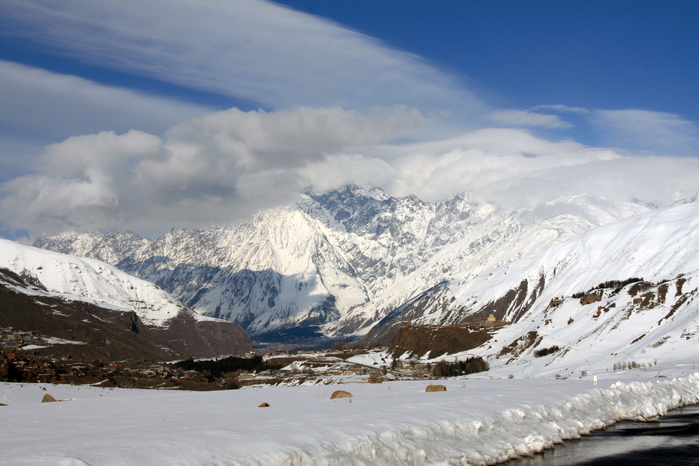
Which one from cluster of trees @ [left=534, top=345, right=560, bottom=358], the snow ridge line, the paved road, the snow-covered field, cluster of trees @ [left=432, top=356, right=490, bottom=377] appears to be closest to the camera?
the snow-covered field

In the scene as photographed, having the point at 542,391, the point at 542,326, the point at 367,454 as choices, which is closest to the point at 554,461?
the point at 367,454

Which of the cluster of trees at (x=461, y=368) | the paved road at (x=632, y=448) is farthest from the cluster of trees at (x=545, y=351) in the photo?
the paved road at (x=632, y=448)

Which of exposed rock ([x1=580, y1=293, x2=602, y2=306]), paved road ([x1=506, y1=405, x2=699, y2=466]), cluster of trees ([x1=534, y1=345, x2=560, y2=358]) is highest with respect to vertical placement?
→ exposed rock ([x1=580, y1=293, x2=602, y2=306])

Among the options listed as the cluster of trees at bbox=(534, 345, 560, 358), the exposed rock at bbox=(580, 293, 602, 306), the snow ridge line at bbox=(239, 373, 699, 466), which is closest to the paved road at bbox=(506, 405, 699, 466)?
the snow ridge line at bbox=(239, 373, 699, 466)

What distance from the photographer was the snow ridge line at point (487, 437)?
2055cm

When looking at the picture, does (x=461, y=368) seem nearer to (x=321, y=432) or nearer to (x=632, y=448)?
(x=632, y=448)

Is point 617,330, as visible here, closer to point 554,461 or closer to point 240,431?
point 554,461

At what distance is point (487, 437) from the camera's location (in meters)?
25.3

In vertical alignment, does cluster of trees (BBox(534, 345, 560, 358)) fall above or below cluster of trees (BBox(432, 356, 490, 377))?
above

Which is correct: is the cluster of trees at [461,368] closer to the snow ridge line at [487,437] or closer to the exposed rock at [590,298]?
the exposed rock at [590,298]

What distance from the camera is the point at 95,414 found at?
107ft

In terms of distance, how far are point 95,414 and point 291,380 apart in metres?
110

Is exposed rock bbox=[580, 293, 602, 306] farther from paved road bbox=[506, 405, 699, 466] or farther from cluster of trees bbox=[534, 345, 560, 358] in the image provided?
paved road bbox=[506, 405, 699, 466]

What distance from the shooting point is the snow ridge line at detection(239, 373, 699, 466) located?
20547 millimetres
